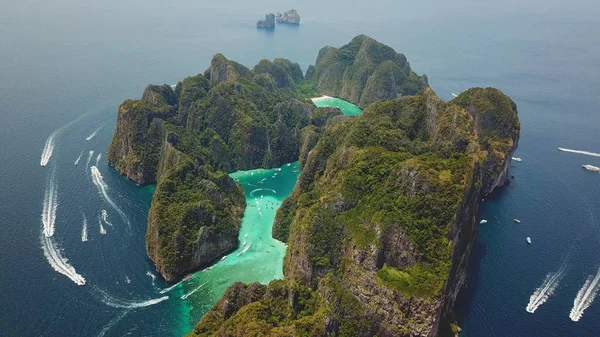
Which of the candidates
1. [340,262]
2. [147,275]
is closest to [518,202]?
[340,262]

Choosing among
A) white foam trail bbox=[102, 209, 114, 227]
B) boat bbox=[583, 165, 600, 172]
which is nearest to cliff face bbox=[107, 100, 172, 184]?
white foam trail bbox=[102, 209, 114, 227]

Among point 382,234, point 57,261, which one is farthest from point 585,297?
point 57,261

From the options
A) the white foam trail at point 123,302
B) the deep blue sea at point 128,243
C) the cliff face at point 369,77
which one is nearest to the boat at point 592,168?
the deep blue sea at point 128,243

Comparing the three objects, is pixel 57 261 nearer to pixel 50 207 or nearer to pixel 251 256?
pixel 50 207

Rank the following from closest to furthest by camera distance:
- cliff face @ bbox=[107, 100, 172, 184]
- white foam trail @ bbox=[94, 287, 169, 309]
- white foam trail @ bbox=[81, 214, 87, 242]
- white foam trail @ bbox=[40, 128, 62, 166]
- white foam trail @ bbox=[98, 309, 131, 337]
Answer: white foam trail @ bbox=[98, 309, 131, 337], white foam trail @ bbox=[94, 287, 169, 309], white foam trail @ bbox=[81, 214, 87, 242], cliff face @ bbox=[107, 100, 172, 184], white foam trail @ bbox=[40, 128, 62, 166]

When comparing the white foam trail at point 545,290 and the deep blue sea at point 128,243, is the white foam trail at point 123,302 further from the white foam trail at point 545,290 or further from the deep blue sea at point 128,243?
the white foam trail at point 545,290

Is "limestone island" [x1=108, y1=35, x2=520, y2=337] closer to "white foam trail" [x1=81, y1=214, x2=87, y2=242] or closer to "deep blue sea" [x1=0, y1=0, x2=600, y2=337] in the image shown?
"deep blue sea" [x1=0, y1=0, x2=600, y2=337]
